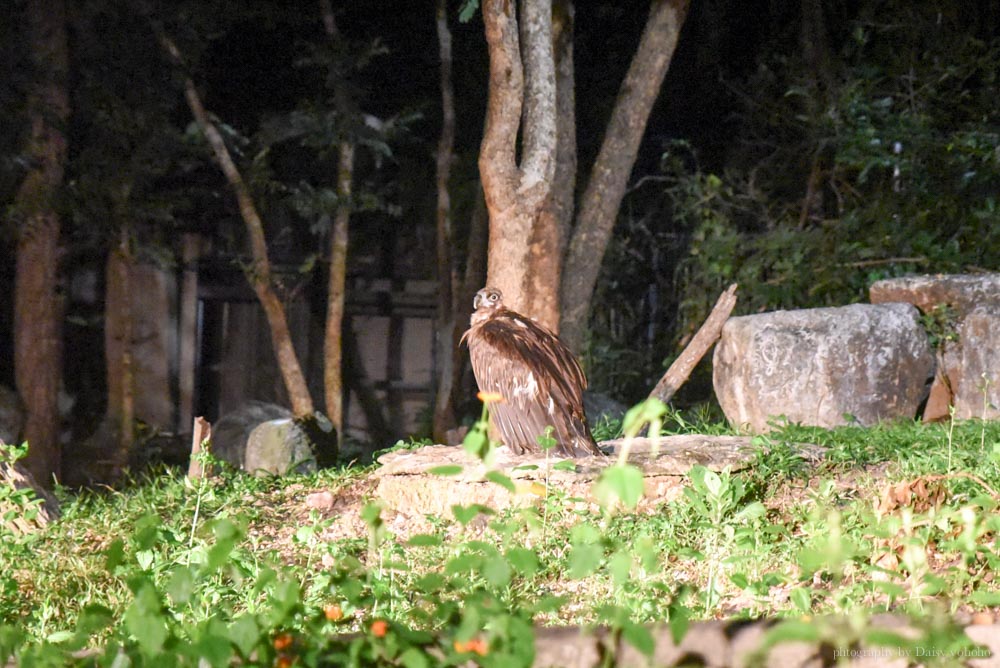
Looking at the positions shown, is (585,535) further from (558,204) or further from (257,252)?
(257,252)

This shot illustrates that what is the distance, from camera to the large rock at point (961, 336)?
7.32 m

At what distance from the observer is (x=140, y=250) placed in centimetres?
1017

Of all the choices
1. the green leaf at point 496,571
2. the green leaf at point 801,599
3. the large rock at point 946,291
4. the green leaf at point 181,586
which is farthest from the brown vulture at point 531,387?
the large rock at point 946,291

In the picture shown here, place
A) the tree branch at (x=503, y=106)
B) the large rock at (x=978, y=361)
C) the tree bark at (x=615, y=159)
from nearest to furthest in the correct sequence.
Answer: the tree branch at (x=503, y=106) → the large rock at (x=978, y=361) → the tree bark at (x=615, y=159)

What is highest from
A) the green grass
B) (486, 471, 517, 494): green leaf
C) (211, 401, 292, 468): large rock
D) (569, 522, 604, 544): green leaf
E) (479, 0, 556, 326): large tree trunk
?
(479, 0, 556, 326): large tree trunk

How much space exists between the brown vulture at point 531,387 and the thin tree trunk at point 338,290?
537cm

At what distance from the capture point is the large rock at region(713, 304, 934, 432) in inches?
286

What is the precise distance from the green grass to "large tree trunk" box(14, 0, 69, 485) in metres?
3.90

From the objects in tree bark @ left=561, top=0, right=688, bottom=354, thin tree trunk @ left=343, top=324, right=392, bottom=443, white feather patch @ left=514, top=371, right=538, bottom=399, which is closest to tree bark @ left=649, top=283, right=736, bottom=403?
tree bark @ left=561, top=0, right=688, bottom=354

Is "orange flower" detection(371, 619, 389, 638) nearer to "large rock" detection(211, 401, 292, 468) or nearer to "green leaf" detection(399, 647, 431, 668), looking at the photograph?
"green leaf" detection(399, 647, 431, 668)

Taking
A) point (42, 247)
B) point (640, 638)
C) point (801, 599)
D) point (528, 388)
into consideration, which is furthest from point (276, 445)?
point (640, 638)

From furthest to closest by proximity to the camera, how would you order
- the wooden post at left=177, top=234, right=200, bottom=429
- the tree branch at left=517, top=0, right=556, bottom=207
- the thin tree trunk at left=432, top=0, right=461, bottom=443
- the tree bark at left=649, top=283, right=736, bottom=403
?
the wooden post at left=177, top=234, right=200, bottom=429, the thin tree trunk at left=432, top=0, right=461, bottom=443, the tree bark at left=649, top=283, right=736, bottom=403, the tree branch at left=517, top=0, right=556, bottom=207

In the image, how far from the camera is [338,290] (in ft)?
35.1

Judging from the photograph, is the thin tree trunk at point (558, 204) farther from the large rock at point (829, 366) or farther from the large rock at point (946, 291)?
the large rock at point (946, 291)
